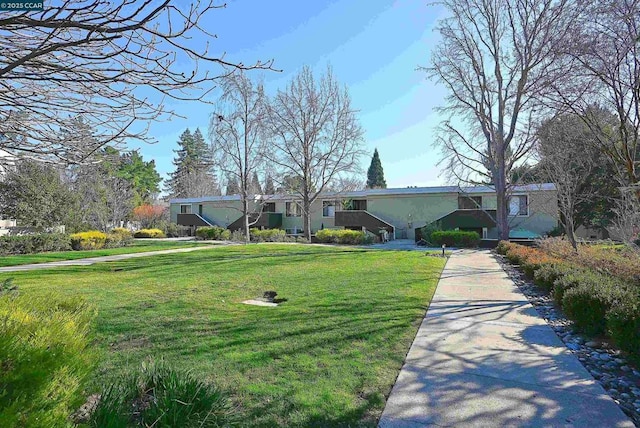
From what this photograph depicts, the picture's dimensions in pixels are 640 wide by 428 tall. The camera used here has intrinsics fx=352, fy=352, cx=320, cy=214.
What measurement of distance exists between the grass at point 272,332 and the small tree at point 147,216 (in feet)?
101

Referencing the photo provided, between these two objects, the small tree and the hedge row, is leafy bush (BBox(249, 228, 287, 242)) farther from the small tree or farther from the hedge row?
the hedge row

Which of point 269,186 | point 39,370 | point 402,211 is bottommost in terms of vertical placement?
point 39,370

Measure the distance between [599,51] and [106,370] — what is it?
910 centimetres

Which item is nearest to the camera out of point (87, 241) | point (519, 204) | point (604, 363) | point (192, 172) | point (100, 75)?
point (100, 75)

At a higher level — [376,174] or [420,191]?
[376,174]

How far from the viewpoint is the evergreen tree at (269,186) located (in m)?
27.8

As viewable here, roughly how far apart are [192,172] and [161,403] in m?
53.7

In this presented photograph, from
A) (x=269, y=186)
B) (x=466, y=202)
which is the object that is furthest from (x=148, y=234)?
(x=466, y=202)

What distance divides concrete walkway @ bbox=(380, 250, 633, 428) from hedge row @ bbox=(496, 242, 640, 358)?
1.49 feet

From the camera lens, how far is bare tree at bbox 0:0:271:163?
239 cm

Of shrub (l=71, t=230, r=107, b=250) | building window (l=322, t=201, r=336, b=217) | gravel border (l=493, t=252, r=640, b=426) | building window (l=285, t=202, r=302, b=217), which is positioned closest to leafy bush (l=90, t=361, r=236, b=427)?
gravel border (l=493, t=252, r=640, b=426)

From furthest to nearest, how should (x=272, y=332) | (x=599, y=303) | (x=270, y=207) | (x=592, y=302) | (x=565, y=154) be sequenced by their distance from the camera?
(x=270, y=207)
(x=565, y=154)
(x=592, y=302)
(x=599, y=303)
(x=272, y=332)

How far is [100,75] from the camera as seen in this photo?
2.71 m

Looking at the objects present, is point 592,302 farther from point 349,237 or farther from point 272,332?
point 349,237
